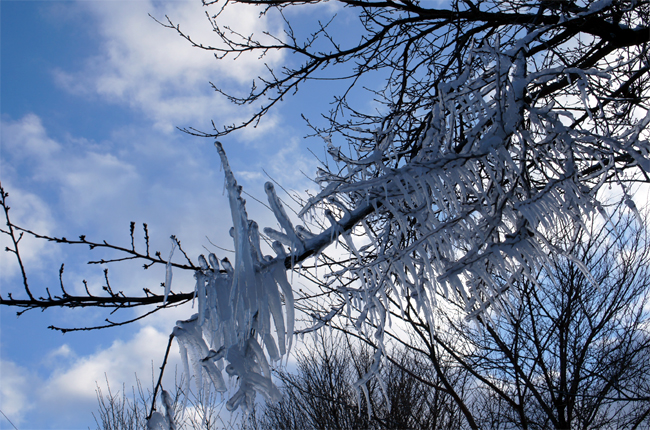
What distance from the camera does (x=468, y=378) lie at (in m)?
7.18

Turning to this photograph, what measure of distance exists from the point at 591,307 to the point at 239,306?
6.84m

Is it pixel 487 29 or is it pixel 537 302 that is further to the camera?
pixel 537 302

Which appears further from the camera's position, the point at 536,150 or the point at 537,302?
the point at 537,302

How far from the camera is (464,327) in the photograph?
6.18 meters

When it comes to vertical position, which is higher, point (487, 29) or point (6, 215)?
point (487, 29)

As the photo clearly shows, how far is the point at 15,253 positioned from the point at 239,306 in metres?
1.48

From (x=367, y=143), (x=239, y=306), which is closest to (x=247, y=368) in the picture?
(x=239, y=306)

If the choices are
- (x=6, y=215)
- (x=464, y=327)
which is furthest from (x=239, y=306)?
(x=464, y=327)

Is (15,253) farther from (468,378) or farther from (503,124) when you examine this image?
(468,378)

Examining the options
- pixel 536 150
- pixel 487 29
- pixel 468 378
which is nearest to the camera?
pixel 536 150

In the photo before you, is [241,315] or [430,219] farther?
[430,219]

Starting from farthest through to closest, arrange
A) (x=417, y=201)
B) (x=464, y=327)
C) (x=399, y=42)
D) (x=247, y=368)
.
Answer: (x=464, y=327) < (x=399, y=42) < (x=417, y=201) < (x=247, y=368)

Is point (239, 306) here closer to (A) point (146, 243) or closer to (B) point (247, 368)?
(B) point (247, 368)

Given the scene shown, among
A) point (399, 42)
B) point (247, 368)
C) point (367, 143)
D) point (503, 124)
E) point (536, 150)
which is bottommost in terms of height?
point (247, 368)
